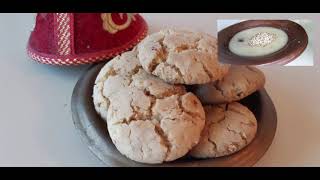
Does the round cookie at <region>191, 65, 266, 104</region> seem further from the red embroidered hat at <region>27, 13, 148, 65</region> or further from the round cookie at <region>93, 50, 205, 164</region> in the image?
the red embroidered hat at <region>27, 13, 148, 65</region>

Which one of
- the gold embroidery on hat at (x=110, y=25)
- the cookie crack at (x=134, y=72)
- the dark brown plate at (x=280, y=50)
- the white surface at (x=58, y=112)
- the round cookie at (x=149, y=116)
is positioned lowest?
the white surface at (x=58, y=112)

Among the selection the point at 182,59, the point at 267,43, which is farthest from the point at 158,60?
the point at 267,43

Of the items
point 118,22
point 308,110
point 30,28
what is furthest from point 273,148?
point 30,28

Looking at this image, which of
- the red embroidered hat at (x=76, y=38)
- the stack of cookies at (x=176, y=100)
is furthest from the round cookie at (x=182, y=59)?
the red embroidered hat at (x=76, y=38)

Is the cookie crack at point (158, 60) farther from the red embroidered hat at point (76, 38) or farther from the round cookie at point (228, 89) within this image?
the red embroidered hat at point (76, 38)

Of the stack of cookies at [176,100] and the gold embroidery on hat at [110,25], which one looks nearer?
the stack of cookies at [176,100]

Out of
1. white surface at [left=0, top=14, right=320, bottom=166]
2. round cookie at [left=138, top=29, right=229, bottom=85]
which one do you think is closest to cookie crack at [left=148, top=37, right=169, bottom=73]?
round cookie at [left=138, top=29, right=229, bottom=85]
